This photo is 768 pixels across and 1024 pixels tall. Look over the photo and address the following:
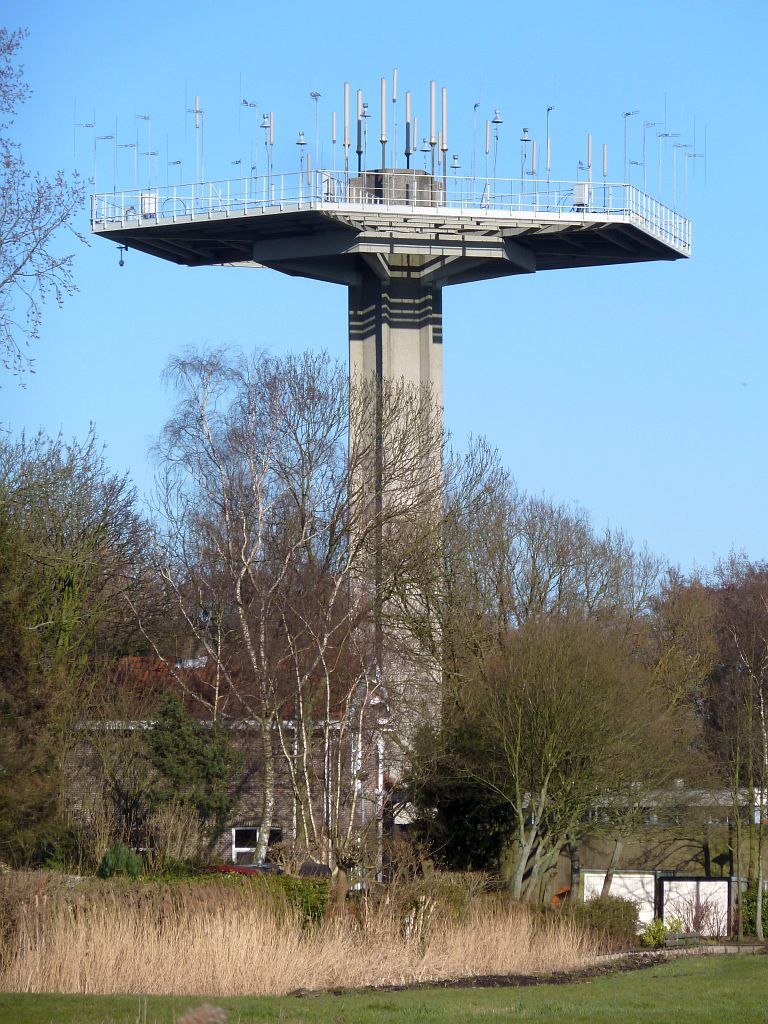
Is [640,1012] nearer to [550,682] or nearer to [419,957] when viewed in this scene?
[419,957]

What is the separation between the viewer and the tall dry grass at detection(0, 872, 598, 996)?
54.9ft

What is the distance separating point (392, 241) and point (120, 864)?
75.4 ft

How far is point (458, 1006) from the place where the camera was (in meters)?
16.0

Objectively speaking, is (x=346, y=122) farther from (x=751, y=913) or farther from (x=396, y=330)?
(x=751, y=913)

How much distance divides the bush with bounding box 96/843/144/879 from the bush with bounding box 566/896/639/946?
325 inches

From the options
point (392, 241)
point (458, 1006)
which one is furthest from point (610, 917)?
point (392, 241)

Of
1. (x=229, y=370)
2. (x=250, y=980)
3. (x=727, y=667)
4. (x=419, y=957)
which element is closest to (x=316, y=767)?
(x=229, y=370)

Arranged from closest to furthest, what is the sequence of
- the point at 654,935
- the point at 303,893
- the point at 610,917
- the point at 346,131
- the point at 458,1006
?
the point at 458,1006, the point at 303,893, the point at 610,917, the point at 654,935, the point at 346,131

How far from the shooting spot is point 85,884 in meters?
18.9

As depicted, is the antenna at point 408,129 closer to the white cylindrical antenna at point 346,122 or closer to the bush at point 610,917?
the white cylindrical antenna at point 346,122

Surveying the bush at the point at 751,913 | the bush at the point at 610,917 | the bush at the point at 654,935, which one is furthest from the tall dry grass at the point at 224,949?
the bush at the point at 751,913

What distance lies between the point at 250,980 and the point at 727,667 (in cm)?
4168

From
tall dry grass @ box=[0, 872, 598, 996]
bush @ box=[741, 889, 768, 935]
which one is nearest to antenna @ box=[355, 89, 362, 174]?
bush @ box=[741, 889, 768, 935]

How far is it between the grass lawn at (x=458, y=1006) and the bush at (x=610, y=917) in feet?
25.9
